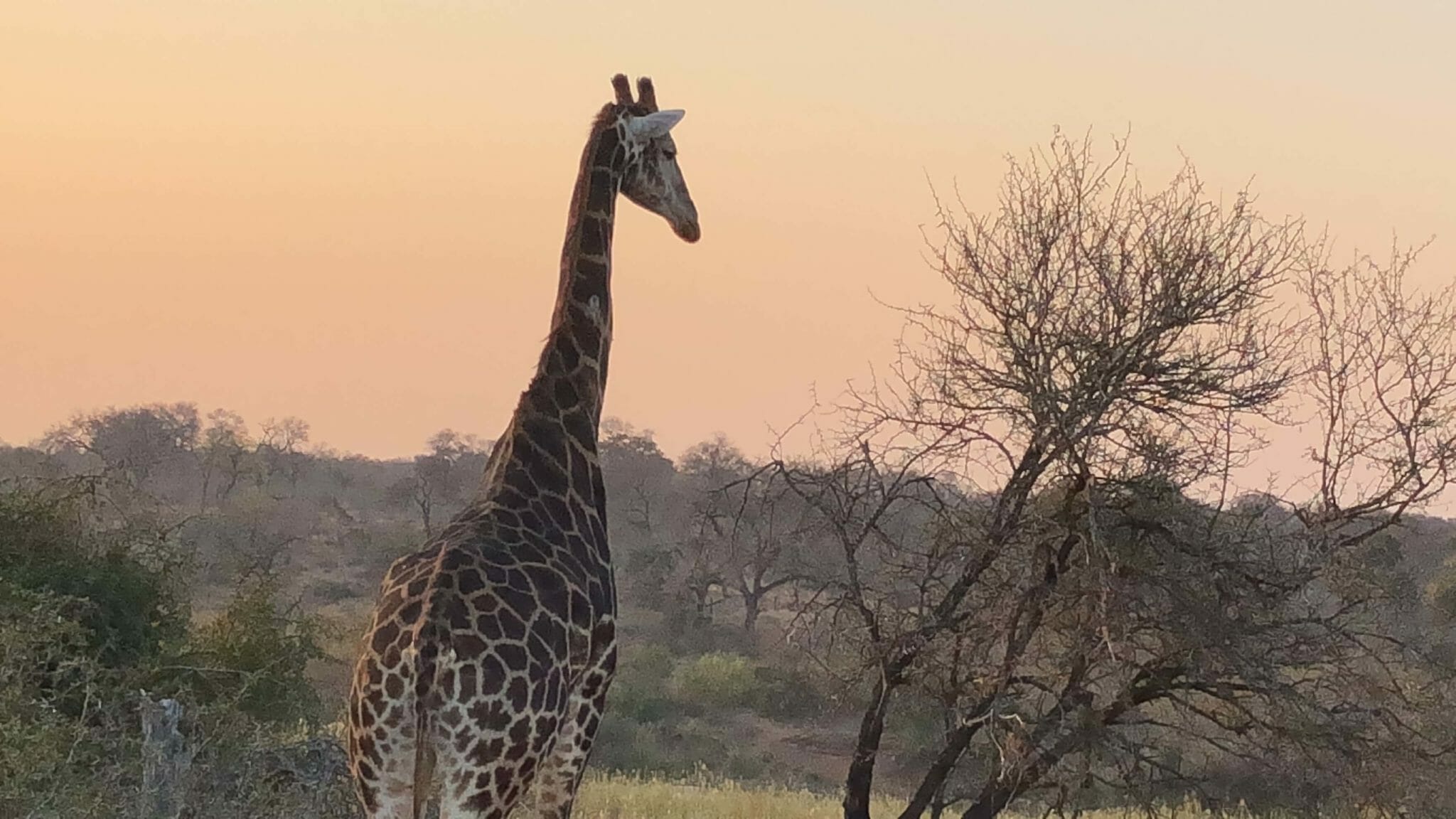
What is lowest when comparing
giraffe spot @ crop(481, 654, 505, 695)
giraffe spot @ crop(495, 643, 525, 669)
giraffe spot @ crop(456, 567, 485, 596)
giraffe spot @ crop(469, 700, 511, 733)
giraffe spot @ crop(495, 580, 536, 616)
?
giraffe spot @ crop(469, 700, 511, 733)

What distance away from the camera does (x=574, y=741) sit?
588cm

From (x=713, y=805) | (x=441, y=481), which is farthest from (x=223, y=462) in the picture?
(x=713, y=805)

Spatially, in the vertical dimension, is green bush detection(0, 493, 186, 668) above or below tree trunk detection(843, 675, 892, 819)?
above

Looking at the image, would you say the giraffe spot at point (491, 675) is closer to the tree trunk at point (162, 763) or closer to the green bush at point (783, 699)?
the tree trunk at point (162, 763)

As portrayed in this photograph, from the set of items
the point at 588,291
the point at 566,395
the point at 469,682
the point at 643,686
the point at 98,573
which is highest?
the point at 588,291

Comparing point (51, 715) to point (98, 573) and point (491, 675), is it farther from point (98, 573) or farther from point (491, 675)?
point (491, 675)

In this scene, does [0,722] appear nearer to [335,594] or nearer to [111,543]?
[111,543]

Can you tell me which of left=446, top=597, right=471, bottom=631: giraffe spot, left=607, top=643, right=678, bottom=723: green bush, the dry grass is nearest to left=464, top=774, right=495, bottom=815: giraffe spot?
left=446, top=597, right=471, bottom=631: giraffe spot

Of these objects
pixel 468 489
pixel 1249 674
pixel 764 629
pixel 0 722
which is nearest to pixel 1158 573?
pixel 1249 674

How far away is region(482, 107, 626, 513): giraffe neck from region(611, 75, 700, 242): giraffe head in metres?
0.10

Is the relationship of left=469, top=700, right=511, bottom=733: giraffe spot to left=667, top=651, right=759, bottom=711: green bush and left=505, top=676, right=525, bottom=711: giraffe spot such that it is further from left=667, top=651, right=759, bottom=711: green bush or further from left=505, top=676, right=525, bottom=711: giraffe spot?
left=667, top=651, right=759, bottom=711: green bush

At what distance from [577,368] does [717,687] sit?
23013 millimetres

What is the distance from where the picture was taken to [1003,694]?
1059 cm

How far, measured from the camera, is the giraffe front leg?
5840 mm
